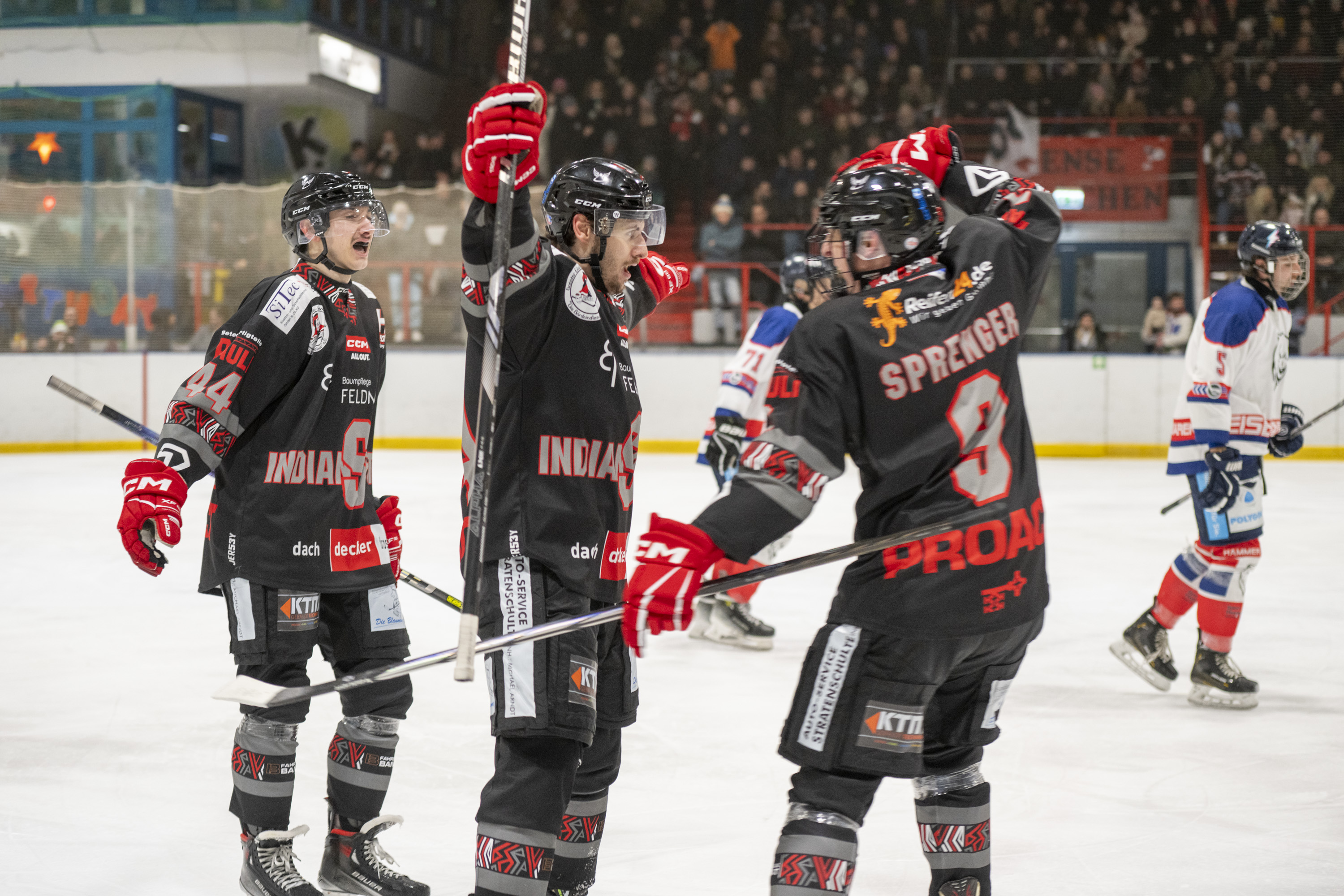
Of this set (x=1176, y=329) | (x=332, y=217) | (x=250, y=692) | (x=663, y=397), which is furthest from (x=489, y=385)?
(x=1176, y=329)

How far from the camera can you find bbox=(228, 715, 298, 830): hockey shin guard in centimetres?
268

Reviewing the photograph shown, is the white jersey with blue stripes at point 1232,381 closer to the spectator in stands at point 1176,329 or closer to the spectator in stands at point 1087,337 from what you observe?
the spectator in stands at point 1087,337

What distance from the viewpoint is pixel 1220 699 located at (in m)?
4.23

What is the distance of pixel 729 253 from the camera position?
1302cm

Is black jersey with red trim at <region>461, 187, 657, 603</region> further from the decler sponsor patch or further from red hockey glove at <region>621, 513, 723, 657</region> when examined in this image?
the decler sponsor patch

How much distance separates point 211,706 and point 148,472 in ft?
5.86

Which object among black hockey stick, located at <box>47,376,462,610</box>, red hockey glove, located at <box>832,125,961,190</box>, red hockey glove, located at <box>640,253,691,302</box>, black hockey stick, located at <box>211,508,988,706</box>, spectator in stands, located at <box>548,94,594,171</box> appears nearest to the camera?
black hockey stick, located at <box>211,508,988,706</box>

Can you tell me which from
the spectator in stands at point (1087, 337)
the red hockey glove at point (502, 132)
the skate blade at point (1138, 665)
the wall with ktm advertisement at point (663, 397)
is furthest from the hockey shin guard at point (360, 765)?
the spectator in stands at point (1087, 337)

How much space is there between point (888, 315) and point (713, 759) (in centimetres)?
197

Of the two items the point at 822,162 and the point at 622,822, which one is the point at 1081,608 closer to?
the point at 622,822

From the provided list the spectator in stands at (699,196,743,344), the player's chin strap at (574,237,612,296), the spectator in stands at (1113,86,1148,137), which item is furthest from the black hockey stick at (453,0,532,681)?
the spectator in stands at (1113,86,1148,137)

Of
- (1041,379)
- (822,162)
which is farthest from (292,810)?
(822,162)

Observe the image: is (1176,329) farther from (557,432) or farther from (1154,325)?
(557,432)

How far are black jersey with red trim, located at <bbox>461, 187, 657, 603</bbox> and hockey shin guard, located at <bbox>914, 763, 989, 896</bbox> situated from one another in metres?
0.65
